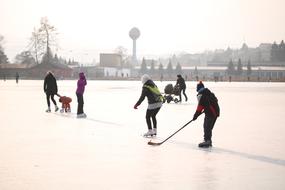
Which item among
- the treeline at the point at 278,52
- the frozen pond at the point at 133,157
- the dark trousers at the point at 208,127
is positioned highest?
the treeline at the point at 278,52

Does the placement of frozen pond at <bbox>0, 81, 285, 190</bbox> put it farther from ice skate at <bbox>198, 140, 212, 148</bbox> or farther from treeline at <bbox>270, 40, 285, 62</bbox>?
treeline at <bbox>270, 40, 285, 62</bbox>

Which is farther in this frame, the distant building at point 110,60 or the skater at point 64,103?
the distant building at point 110,60

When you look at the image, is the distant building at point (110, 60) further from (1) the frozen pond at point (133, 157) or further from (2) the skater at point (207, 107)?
(2) the skater at point (207, 107)

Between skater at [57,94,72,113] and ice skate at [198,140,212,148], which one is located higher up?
skater at [57,94,72,113]

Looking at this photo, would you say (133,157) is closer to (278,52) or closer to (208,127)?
(208,127)

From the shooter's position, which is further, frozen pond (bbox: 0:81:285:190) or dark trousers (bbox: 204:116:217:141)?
dark trousers (bbox: 204:116:217:141)

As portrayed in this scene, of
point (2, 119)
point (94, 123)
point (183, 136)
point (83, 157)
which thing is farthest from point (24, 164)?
point (2, 119)

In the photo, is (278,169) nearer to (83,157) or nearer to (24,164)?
(83,157)

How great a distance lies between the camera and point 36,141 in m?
9.52

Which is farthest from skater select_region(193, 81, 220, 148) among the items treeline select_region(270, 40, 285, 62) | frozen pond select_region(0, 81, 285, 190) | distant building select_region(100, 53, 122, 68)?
treeline select_region(270, 40, 285, 62)

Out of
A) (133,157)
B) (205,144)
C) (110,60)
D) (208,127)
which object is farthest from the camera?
(110,60)

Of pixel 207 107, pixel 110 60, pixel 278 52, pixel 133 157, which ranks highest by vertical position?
pixel 278 52

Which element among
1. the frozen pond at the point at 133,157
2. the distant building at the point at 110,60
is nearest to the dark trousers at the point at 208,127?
the frozen pond at the point at 133,157

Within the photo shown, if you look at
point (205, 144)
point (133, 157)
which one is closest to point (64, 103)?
point (205, 144)
